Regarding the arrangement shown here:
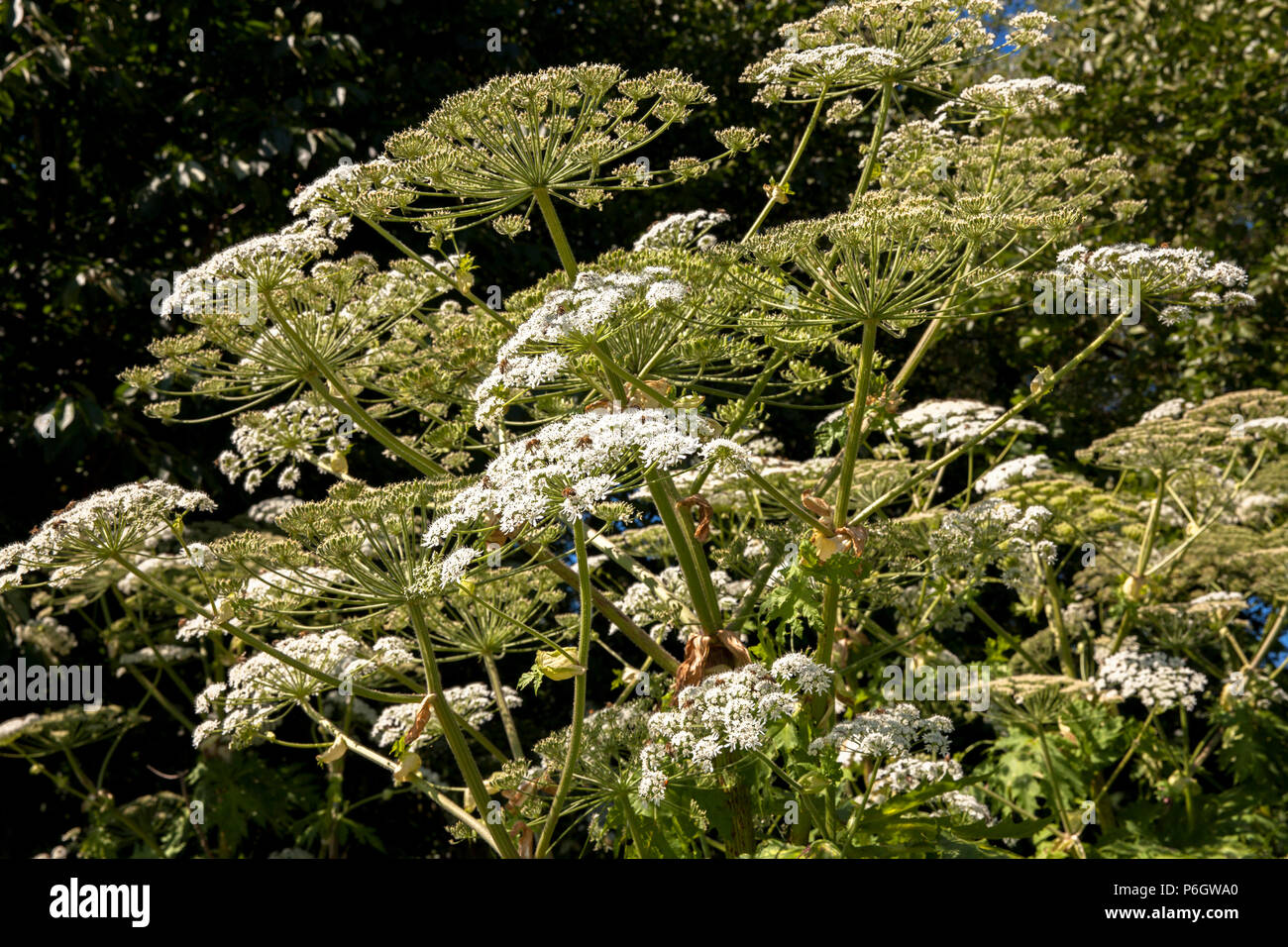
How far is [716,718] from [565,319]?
1168 millimetres

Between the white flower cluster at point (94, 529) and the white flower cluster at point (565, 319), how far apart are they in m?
1.05

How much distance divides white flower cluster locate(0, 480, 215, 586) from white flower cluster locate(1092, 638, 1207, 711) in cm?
427

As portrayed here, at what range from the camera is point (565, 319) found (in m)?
3.04

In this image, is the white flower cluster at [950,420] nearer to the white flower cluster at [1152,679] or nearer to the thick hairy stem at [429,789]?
the white flower cluster at [1152,679]

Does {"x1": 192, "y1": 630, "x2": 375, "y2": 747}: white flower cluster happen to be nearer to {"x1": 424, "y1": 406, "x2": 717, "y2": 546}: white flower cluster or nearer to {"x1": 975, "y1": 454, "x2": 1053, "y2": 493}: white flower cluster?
{"x1": 424, "y1": 406, "x2": 717, "y2": 546}: white flower cluster

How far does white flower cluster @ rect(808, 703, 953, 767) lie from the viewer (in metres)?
3.45

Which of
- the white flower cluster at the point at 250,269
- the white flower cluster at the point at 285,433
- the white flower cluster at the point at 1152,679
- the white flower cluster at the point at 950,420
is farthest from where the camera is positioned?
the white flower cluster at the point at 950,420

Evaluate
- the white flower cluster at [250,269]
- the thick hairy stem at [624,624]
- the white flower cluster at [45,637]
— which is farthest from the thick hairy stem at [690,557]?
the white flower cluster at [45,637]

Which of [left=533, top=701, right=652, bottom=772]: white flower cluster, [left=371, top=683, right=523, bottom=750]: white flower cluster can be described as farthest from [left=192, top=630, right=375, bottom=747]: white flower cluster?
[left=533, top=701, right=652, bottom=772]: white flower cluster

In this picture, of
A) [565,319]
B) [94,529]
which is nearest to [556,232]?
[565,319]

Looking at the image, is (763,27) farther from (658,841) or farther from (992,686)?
(658,841)

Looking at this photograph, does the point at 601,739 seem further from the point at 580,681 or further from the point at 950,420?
the point at 950,420

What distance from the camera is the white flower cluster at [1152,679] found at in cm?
548

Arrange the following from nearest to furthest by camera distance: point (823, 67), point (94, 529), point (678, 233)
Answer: point (94, 529)
point (823, 67)
point (678, 233)
